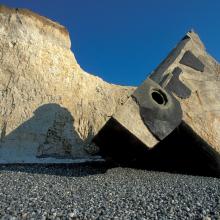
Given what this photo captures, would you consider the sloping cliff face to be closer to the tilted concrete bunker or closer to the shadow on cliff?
the shadow on cliff

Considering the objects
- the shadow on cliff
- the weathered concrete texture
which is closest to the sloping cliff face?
the shadow on cliff

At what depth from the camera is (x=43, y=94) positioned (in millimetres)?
22672

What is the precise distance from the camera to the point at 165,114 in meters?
12.4

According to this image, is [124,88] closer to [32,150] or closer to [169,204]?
[32,150]

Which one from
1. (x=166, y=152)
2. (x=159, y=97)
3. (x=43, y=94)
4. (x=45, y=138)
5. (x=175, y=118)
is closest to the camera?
(x=175, y=118)

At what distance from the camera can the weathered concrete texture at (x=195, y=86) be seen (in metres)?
13.6

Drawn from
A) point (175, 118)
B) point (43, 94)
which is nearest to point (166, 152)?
point (175, 118)

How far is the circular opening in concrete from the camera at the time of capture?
1273 cm

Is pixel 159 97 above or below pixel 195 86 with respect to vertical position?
below

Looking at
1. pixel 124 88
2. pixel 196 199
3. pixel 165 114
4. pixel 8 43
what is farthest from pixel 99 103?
pixel 196 199

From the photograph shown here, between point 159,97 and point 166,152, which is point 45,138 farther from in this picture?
point 159,97

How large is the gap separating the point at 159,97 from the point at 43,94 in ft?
36.4

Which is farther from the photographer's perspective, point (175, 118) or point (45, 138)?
point (45, 138)

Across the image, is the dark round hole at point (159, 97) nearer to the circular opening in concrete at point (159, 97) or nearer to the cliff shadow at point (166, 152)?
the circular opening in concrete at point (159, 97)
